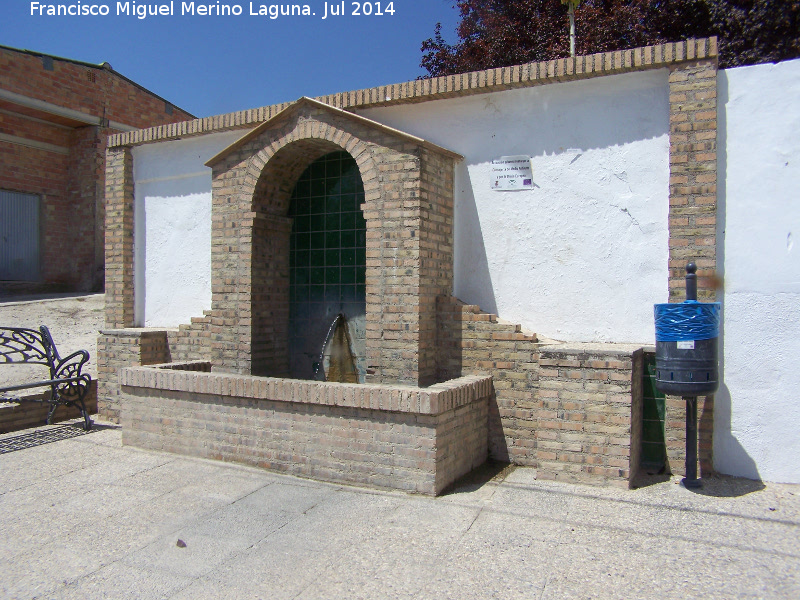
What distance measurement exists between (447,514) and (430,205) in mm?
2776

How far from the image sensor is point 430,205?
19.3 feet

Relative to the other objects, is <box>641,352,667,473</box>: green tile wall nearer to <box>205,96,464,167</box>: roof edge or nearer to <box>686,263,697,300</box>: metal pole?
<box>686,263,697,300</box>: metal pole

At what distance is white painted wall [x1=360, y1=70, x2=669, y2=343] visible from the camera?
5523mm

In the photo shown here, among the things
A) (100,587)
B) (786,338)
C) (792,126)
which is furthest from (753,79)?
(100,587)

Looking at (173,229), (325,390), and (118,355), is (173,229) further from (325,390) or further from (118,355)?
(325,390)

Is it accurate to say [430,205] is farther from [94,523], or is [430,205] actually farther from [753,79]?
[94,523]

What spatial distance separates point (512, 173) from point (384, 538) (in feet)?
11.9

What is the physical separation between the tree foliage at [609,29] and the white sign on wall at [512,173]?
6.01 metres

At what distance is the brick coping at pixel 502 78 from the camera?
5234 millimetres

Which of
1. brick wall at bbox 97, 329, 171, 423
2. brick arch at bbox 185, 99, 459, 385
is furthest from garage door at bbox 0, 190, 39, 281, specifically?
brick arch at bbox 185, 99, 459, 385

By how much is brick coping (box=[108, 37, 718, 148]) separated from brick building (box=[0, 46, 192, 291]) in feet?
30.6

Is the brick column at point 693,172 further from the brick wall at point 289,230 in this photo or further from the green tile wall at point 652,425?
the brick wall at point 289,230

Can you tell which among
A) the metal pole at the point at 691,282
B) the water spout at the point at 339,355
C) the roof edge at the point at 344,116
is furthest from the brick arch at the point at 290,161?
the metal pole at the point at 691,282

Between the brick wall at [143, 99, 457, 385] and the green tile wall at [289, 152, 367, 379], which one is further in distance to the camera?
the green tile wall at [289, 152, 367, 379]
